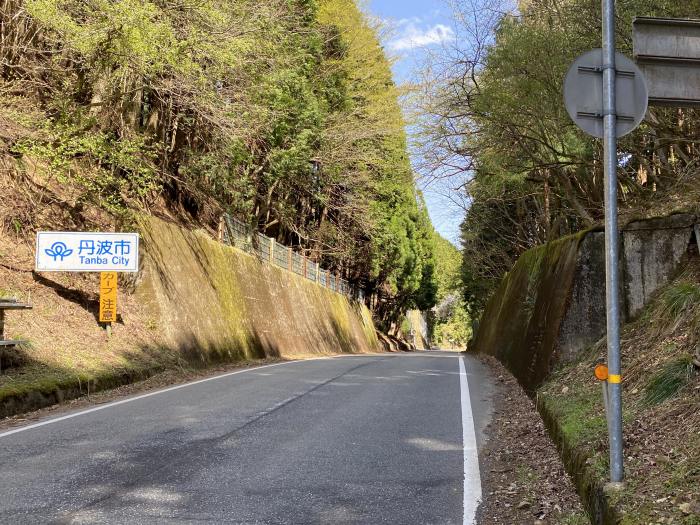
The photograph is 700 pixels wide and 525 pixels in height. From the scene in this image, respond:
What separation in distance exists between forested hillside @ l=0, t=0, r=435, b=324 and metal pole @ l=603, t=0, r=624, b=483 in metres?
8.88

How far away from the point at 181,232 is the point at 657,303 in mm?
14456

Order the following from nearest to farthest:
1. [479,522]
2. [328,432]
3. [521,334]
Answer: [479,522]
[328,432]
[521,334]

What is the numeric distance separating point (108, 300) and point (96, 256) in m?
0.96

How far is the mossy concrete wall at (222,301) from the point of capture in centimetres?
1619

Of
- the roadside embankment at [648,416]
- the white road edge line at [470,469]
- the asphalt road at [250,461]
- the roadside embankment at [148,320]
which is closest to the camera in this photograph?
the roadside embankment at [648,416]

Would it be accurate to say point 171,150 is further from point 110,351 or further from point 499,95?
point 499,95

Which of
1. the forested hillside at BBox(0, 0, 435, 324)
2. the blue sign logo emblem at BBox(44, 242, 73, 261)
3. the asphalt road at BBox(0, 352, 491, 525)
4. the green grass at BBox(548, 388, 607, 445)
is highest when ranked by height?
the forested hillside at BBox(0, 0, 435, 324)

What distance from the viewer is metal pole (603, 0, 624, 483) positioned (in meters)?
4.04

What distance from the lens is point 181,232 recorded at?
63.1 feet

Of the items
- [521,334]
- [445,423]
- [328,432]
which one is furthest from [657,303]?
[521,334]

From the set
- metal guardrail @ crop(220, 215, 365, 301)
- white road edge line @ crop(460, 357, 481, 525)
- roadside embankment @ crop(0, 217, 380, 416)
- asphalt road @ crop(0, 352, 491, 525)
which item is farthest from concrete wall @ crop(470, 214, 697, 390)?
metal guardrail @ crop(220, 215, 365, 301)

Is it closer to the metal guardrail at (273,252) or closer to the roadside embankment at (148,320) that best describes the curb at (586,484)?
the roadside embankment at (148,320)

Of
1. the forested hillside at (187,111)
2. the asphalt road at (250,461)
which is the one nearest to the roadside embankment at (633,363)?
the asphalt road at (250,461)

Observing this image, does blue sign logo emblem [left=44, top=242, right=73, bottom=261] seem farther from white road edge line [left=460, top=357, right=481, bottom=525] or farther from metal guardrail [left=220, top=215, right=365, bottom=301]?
metal guardrail [left=220, top=215, right=365, bottom=301]
